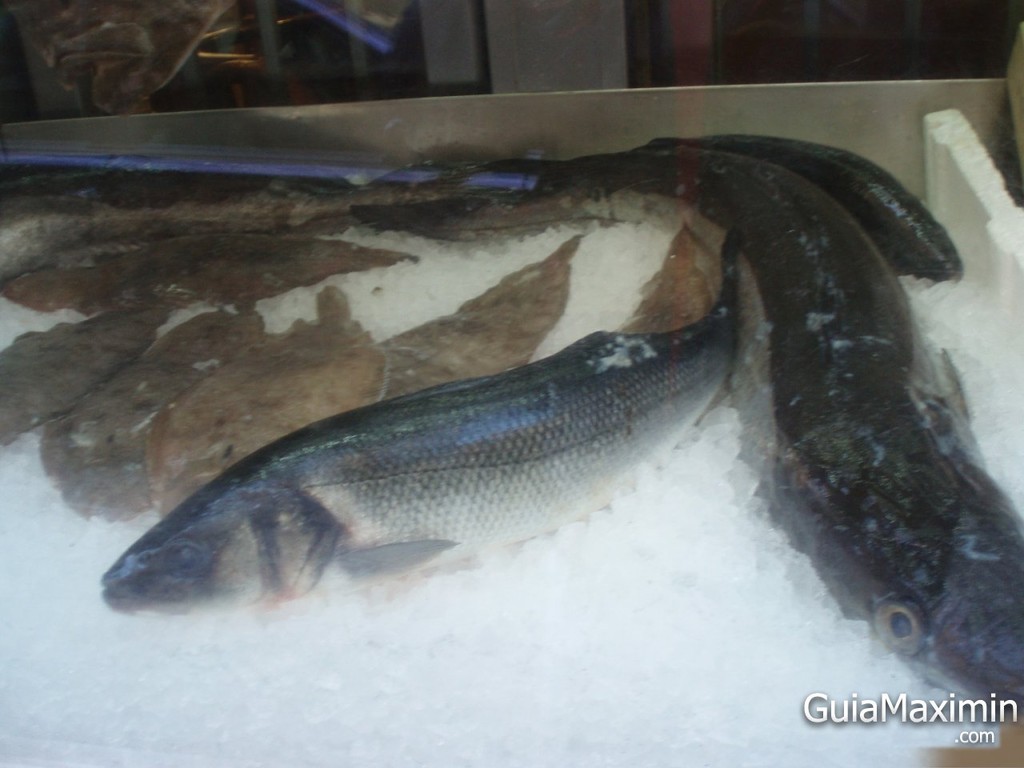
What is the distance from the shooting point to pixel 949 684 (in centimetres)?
101

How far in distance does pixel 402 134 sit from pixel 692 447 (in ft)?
3.67

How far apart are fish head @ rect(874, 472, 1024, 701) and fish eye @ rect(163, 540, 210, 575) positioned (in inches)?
39.0

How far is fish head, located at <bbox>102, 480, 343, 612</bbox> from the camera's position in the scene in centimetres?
115

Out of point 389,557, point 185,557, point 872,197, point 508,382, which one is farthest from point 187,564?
point 872,197

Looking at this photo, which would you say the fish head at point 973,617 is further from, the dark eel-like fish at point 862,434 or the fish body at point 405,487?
the fish body at point 405,487

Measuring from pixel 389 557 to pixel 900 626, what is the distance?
752mm

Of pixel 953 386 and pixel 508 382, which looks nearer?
pixel 508 382

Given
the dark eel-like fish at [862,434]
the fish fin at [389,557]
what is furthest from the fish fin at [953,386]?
the fish fin at [389,557]

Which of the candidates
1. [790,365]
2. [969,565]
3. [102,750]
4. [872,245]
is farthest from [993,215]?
[102,750]

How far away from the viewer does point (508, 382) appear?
132 centimetres

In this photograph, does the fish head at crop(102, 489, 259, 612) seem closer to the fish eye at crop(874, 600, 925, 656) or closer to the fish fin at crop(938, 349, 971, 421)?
the fish eye at crop(874, 600, 925, 656)

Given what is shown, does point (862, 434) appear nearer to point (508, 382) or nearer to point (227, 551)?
point (508, 382)

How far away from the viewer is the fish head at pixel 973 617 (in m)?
0.98

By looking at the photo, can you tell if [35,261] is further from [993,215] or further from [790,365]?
[993,215]
